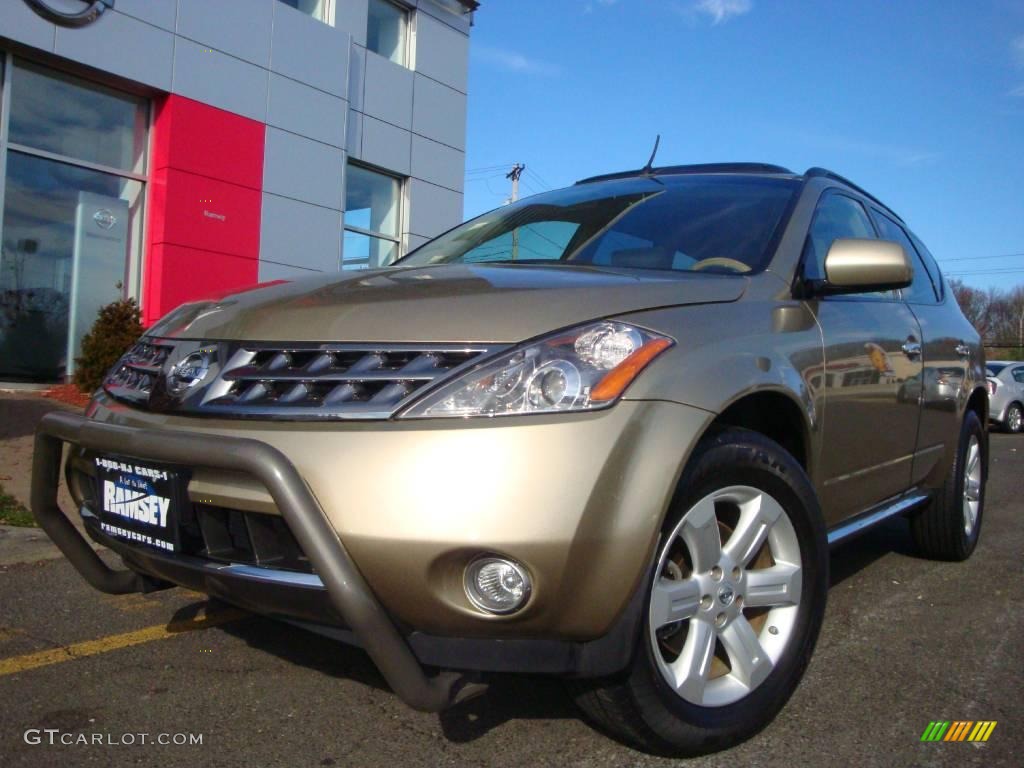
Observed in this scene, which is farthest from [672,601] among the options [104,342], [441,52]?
[441,52]

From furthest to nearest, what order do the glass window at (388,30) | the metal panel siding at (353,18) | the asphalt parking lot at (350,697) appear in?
the glass window at (388,30) < the metal panel siding at (353,18) < the asphalt parking lot at (350,697)

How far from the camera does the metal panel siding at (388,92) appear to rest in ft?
41.5

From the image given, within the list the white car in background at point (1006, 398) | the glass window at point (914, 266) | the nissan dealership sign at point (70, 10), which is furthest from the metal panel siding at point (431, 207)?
the glass window at point (914, 266)

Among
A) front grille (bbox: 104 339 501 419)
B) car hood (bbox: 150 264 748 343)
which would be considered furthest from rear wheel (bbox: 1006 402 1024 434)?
front grille (bbox: 104 339 501 419)

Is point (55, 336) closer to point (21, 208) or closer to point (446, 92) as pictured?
point (21, 208)

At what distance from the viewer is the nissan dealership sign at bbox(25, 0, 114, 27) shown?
9.06m

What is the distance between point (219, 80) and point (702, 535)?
10.3 m

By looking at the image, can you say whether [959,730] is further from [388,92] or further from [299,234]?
[388,92]

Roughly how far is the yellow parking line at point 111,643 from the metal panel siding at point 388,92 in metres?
10.6

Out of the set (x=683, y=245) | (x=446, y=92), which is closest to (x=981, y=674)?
(x=683, y=245)

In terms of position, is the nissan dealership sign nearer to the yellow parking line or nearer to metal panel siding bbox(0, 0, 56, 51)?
metal panel siding bbox(0, 0, 56, 51)

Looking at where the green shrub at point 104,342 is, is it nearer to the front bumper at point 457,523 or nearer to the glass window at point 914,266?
the glass window at point 914,266

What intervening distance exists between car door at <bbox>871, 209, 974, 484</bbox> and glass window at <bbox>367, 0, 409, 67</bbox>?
10.5 meters

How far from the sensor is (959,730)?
2344 millimetres
